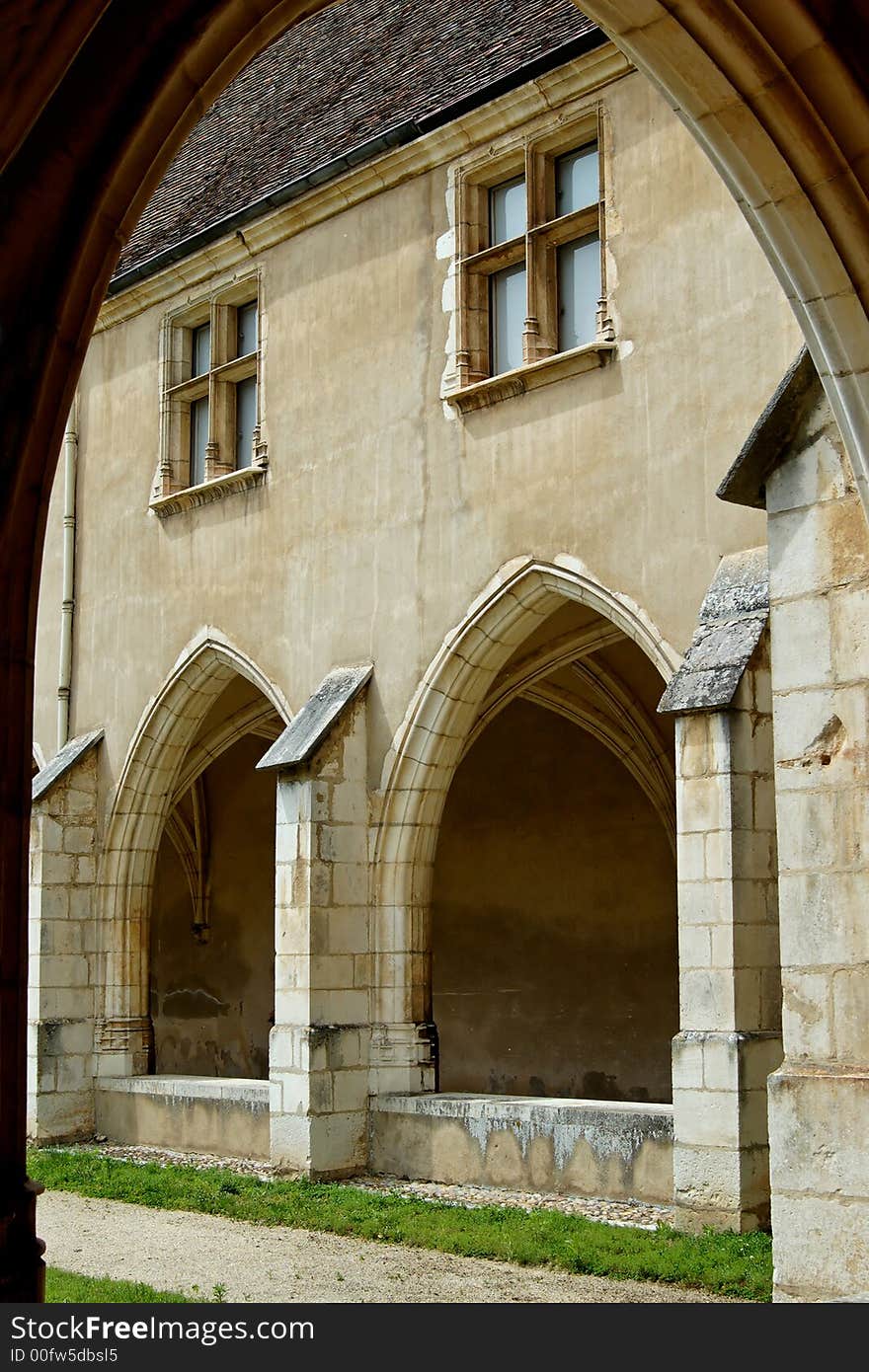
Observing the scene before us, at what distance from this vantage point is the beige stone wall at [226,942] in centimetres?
1612

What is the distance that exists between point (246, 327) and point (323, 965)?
481 cm

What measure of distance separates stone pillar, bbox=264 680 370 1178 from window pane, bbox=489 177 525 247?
2979mm

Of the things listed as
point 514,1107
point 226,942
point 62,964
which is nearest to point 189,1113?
point 62,964

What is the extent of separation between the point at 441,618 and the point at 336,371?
6.66ft

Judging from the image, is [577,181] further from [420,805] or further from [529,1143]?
[529,1143]

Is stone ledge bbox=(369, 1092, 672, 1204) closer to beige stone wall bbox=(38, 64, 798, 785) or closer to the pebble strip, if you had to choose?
the pebble strip

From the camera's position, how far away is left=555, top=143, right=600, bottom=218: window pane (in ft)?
31.0

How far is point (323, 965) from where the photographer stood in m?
9.57

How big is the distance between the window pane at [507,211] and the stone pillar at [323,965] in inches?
117

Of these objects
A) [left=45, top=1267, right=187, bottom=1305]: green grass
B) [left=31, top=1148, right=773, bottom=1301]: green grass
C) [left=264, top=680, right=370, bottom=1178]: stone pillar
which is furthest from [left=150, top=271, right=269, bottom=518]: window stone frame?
[left=45, top=1267, right=187, bottom=1305]: green grass

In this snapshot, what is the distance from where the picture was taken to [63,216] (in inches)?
108

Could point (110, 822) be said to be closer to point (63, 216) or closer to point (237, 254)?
point (237, 254)

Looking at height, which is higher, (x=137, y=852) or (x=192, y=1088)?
(x=137, y=852)

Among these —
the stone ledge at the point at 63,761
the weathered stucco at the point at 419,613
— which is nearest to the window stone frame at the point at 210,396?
the weathered stucco at the point at 419,613
